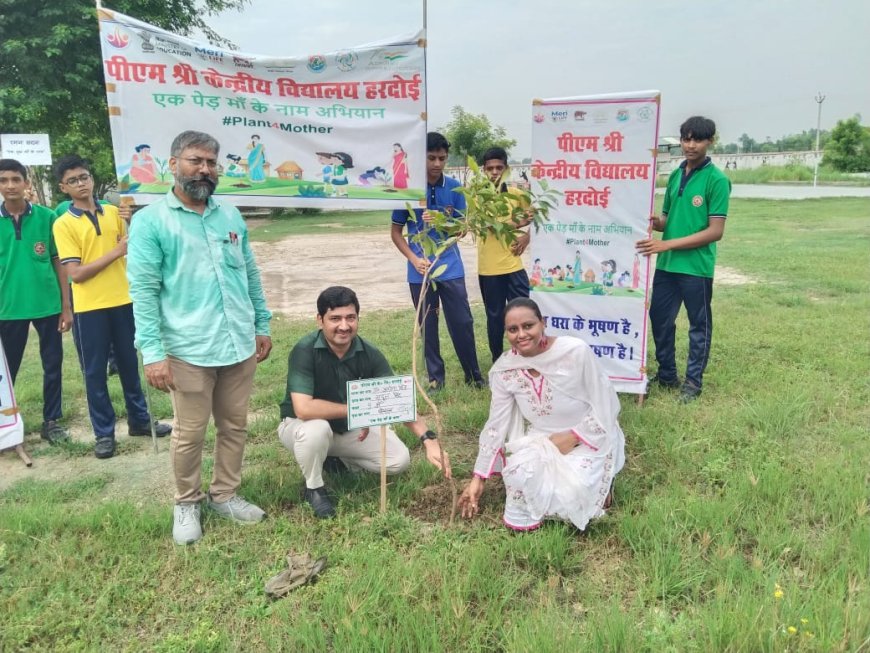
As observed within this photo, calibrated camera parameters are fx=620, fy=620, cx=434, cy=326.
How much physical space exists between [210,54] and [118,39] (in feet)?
1.68

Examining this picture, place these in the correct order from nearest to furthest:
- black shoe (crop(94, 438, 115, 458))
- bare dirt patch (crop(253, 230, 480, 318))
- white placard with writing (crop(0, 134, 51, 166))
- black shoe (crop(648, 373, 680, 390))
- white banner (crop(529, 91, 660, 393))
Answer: black shoe (crop(94, 438, 115, 458)) → white banner (crop(529, 91, 660, 393)) → black shoe (crop(648, 373, 680, 390)) → white placard with writing (crop(0, 134, 51, 166)) → bare dirt patch (crop(253, 230, 480, 318))

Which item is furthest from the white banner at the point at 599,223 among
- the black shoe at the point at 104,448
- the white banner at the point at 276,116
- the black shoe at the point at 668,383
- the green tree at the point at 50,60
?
the green tree at the point at 50,60

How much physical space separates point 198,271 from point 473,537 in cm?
179

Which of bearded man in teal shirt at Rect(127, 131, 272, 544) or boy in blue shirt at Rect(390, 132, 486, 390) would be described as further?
boy in blue shirt at Rect(390, 132, 486, 390)

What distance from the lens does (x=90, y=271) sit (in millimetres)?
3885

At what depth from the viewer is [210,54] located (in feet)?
12.6

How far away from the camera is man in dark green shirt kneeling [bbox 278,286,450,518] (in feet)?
10.2

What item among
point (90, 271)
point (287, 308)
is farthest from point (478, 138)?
point (90, 271)

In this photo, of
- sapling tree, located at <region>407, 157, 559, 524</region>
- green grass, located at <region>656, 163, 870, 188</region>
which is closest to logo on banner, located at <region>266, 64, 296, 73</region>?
sapling tree, located at <region>407, 157, 559, 524</region>

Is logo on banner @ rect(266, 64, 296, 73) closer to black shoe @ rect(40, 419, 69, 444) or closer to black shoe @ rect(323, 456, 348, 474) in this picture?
black shoe @ rect(323, 456, 348, 474)

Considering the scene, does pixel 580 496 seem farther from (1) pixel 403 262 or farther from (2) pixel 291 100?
(1) pixel 403 262

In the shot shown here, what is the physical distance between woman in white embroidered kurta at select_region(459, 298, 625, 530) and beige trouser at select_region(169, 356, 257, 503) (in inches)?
47.6

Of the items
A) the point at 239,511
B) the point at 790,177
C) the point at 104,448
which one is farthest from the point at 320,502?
the point at 790,177

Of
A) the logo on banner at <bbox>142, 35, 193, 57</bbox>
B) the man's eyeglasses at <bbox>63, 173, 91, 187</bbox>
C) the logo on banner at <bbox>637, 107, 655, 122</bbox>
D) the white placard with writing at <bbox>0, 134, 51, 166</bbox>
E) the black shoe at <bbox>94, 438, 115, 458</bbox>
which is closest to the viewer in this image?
the logo on banner at <bbox>142, 35, 193, 57</bbox>
